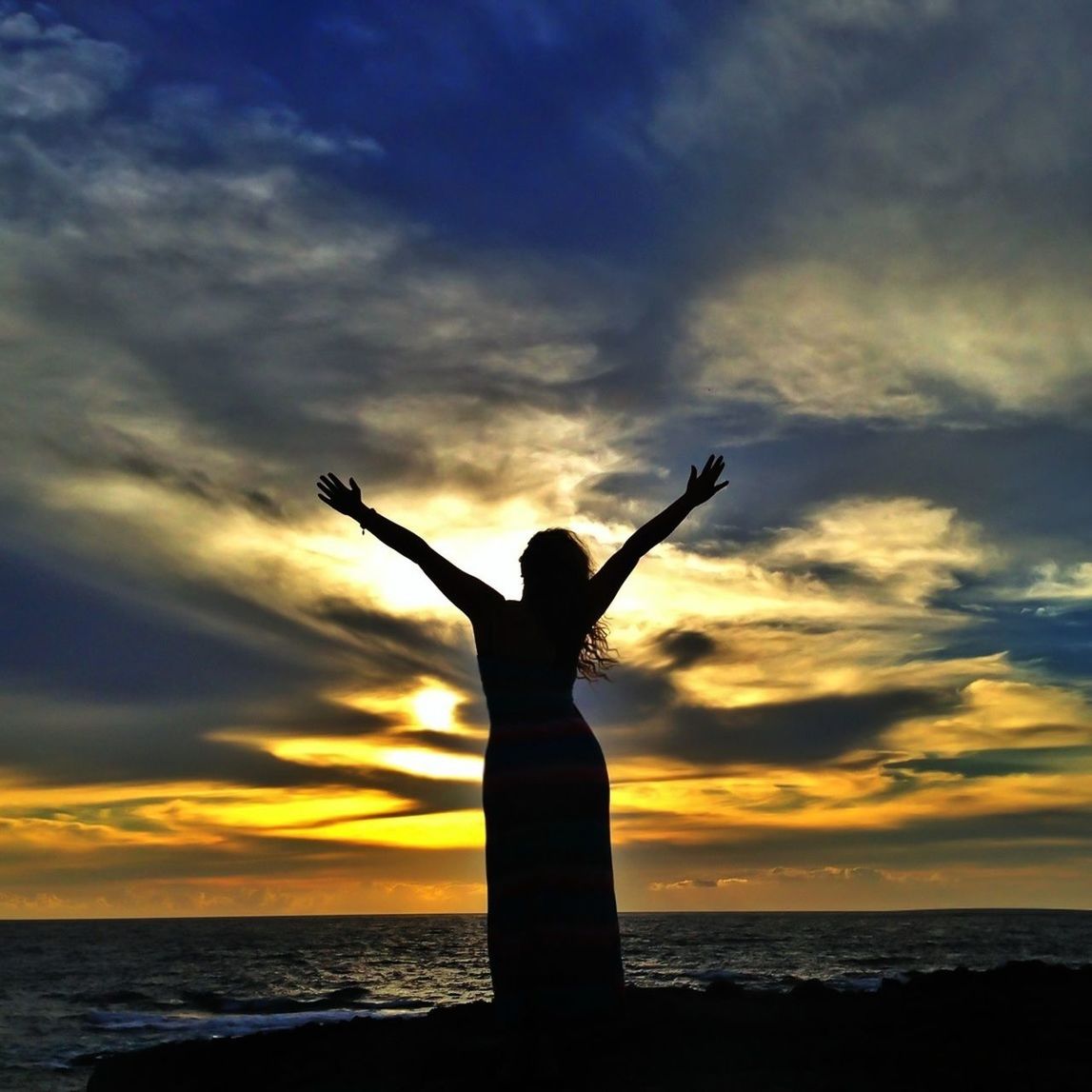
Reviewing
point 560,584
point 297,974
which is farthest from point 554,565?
point 297,974

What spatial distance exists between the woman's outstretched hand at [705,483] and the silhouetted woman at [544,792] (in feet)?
1.82

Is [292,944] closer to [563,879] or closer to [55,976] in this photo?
[55,976]

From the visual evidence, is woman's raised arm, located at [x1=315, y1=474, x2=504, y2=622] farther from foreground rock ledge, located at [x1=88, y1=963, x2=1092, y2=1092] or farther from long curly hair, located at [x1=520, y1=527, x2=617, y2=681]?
foreground rock ledge, located at [x1=88, y1=963, x2=1092, y2=1092]

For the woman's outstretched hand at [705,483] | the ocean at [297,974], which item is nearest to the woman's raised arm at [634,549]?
the woman's outstretched hand at [705,483]

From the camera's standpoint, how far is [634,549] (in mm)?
5172

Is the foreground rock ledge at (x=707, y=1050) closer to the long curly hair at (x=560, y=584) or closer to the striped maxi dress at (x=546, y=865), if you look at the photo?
the striped maxi dress at (x=546, y=865)

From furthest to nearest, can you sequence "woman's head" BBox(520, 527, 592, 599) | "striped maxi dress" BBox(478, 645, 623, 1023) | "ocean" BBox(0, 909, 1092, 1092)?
"ocean" BBox(0, 909, 1092, 1092)
"woman's head" BBox(520, 527, 592, 599)
"striped maxi dress" BBox(478, 645, 623, 1023)

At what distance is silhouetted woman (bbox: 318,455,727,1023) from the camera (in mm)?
4773

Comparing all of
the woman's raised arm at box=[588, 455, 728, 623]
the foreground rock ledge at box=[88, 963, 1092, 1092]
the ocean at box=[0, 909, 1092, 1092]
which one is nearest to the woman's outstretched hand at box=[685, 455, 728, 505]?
the woman's raised arm at box=[588, 455, 728, 623]

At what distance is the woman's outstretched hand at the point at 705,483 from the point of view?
18.0ft

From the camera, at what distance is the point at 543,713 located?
4.88 m

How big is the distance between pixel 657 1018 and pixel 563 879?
202 cm

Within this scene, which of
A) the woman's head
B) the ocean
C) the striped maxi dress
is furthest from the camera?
the ocean

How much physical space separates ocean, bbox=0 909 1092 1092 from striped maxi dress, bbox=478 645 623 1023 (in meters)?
14.5
